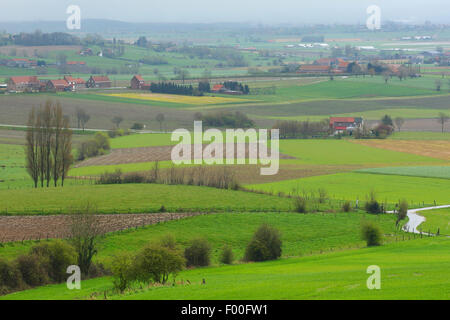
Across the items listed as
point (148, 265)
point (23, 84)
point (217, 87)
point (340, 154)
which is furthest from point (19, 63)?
point (148, 265)

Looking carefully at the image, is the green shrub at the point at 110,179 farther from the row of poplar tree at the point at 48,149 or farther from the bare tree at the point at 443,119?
the bare tree at the point at 443,119

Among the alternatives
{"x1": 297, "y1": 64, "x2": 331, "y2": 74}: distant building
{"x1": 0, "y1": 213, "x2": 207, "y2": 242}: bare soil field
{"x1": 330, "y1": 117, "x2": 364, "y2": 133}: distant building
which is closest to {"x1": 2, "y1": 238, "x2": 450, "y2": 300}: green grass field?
{"x1": 0, "y1": 213, "x2": 207, "y2": 242}: bare soil field

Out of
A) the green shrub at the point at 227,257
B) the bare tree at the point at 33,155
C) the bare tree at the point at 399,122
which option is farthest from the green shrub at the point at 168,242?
the bare tree at the point at 399,122

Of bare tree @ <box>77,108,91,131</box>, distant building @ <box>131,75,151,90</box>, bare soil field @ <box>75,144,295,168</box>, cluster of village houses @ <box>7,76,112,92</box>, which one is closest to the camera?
bare soil field @ <box>75,144,295,168</box>

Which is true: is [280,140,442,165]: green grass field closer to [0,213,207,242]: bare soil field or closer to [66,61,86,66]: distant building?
[0,213,207,242]: bare soil field

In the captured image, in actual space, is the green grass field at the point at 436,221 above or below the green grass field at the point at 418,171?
below

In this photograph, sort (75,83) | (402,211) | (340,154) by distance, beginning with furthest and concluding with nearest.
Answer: (75,83) < (340,154) < (402,211)

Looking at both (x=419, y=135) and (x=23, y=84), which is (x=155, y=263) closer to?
(x=419, y=135)
